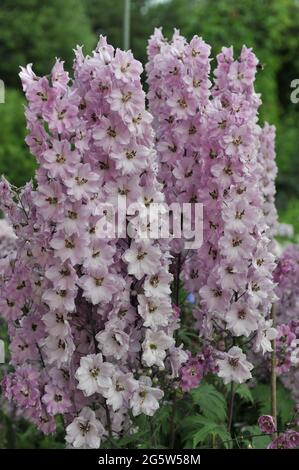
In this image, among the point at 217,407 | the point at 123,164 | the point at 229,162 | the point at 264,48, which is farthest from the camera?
the point at 264,48

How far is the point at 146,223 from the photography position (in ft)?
6.77

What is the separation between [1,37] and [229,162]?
390 inches

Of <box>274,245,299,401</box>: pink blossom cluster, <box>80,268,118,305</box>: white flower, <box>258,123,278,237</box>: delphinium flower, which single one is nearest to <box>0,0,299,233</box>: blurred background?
<box>274,245,299,401</box>: pink blossom cluster

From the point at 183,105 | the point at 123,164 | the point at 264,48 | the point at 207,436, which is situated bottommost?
the point at 207,436

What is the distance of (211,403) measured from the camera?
2.60m

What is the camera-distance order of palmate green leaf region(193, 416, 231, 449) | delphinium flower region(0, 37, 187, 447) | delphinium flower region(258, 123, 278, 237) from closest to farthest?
1. delphinium flower region(0, 37, 187, 447)
2. palmate green leaf region(193, 416, 231, 449)
3. delphinium flower region(258, 123, 278, 237)

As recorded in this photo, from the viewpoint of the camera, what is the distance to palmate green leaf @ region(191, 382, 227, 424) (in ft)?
8.48

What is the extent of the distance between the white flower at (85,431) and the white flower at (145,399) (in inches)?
4.7

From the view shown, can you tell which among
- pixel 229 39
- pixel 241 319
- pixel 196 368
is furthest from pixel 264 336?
pixel 229 39

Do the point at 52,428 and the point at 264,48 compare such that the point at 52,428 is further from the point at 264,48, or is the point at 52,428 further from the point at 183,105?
the point at 264,48

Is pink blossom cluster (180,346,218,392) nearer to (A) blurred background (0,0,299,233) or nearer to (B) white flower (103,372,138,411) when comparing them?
(B) white flower (103,372,138,411)

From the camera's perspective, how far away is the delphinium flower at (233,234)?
7.16ft

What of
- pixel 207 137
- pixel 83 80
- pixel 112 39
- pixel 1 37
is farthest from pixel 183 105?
pixel 112 39

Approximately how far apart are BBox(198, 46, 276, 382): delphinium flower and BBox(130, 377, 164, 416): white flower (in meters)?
0.21
